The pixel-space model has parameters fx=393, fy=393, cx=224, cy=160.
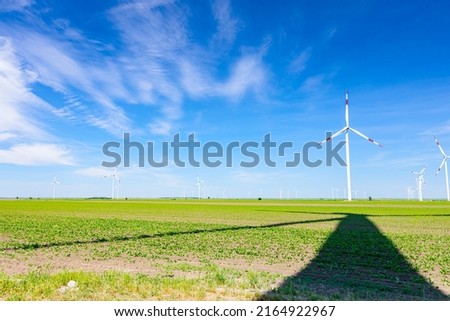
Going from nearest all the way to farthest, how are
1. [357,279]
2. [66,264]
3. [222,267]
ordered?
[357,279] → [222,267] → [66,264]

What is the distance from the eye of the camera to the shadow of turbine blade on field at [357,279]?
43.7 ft

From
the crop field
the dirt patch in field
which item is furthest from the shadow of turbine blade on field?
the dirt patch in field

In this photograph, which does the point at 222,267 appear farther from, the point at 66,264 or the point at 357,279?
the point at 66,264

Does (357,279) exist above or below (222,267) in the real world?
below

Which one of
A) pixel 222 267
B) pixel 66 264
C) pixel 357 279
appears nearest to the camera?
pixel 357 279

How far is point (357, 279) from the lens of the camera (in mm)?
16906

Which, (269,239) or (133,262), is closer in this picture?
(133,262)

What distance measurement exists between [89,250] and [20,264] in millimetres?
5886

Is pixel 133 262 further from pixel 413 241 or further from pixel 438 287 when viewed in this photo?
pixel 413 241

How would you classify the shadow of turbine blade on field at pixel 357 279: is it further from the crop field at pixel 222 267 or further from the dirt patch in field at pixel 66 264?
the dirt patch in field at pixel 66 264

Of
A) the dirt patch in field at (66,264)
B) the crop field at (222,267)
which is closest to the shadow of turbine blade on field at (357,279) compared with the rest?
the crop field at (222,267)

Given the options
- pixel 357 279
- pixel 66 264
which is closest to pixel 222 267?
pixel 357 279
